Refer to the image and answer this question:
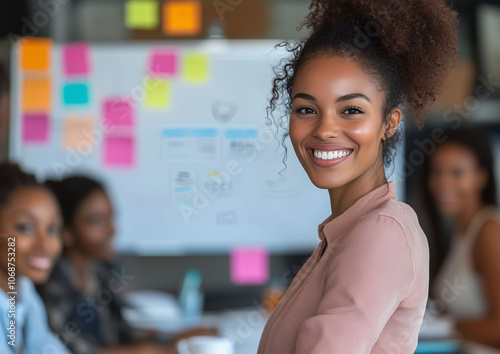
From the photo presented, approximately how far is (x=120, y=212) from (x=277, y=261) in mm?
854

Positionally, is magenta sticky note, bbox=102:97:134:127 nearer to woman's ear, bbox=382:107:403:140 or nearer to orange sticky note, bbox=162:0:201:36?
orange sticky note, bbox=162:0:201:36

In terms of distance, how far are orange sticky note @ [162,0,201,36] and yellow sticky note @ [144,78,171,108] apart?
0.28 m

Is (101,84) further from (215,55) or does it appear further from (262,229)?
(262,229)

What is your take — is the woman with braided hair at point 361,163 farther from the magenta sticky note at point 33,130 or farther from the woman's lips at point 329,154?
the magenta sticky note at point 33,130

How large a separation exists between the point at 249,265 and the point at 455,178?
1.16m

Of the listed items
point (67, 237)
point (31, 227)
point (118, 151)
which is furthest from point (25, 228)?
point (118, 151)

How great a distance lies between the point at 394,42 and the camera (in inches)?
37.7

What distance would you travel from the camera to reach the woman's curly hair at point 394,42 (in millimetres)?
954

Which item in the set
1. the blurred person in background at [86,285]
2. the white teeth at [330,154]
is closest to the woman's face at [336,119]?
the white teeth at [330,154]

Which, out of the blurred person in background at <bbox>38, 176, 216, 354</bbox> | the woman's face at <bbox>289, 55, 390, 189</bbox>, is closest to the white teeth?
the woman's face at <bbox>289, 55, 390, 189</bbox>

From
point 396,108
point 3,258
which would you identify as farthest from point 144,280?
point 396,108

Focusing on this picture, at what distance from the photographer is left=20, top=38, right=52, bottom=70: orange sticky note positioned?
11.1 ft

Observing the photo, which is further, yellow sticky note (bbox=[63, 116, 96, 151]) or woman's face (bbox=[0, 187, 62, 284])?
yellow sticky note (bbox=[63, 116, 96, 151])

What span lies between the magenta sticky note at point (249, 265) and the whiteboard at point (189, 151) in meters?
0.16
